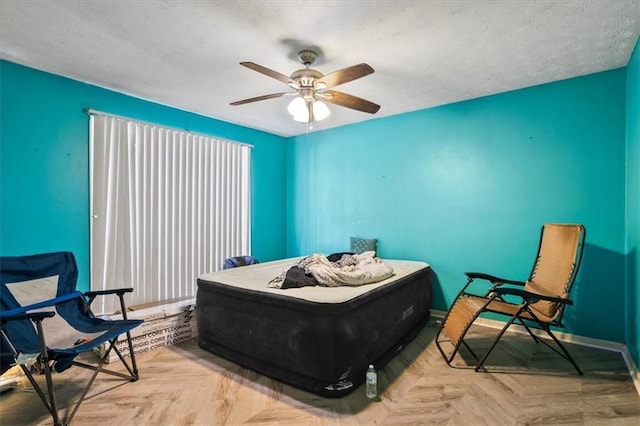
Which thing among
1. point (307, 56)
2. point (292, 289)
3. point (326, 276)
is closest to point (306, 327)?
point (292, 289)

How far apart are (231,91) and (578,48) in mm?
3030

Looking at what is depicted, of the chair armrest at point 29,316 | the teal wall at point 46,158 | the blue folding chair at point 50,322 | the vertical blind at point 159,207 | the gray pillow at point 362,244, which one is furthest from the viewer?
the gray pillow at point 362,244

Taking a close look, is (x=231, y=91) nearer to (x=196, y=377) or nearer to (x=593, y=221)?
(x=196, y=377)

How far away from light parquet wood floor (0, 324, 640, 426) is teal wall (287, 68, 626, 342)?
954mm

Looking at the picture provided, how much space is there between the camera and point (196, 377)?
2.32 m

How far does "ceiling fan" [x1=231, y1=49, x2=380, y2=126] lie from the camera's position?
2.16 meters

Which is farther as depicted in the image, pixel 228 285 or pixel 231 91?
pixel 231 91

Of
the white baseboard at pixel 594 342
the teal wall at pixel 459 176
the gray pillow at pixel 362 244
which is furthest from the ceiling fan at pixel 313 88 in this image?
the white baseboard at pixel 594 342

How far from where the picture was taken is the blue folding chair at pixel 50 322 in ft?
5.93

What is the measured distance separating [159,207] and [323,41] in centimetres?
254

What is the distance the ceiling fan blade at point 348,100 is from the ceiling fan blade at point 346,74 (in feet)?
0.64

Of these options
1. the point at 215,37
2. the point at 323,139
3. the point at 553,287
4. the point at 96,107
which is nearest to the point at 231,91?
the point at 215,37

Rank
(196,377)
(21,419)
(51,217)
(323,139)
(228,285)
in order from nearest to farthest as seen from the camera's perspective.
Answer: (21,419)
(196,377)
(228,285)
(51,217)
(323,139)

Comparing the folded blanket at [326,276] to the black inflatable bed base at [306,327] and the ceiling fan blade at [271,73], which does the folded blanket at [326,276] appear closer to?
the black inflatable bed base at [306,327]
